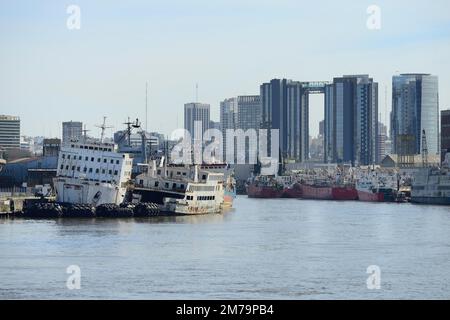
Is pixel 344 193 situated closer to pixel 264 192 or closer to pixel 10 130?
pixel 264 192

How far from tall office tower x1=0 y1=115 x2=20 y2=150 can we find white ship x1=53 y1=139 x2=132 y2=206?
8495 cm

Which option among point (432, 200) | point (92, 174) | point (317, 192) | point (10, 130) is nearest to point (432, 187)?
point (432, 200)

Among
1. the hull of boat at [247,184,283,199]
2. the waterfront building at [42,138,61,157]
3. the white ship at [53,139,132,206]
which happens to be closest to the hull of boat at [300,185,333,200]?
the hull of boat at [247,184,283,199]

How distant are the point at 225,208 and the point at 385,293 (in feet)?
174

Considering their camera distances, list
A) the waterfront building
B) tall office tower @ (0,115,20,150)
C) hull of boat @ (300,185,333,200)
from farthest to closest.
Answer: tall office tower @ (0,115,20,150) → hull of boat @ (300,185,333,200) → the waterfront building

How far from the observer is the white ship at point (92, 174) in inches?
2884

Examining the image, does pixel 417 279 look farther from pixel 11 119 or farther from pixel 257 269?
pixel 11 119

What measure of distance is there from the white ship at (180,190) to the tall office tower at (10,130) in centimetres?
8073

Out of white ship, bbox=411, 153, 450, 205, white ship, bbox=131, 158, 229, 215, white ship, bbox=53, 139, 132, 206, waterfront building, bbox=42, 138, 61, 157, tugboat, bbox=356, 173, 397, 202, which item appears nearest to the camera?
white ship, bbox=53, 139, 132, 206

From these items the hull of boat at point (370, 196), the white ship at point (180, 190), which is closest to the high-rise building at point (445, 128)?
the hull of boat at point (370, 196)

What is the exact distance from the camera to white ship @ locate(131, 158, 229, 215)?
7481cm

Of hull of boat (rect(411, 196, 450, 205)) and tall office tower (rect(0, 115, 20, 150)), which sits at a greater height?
tall office tower (rect(0, 115, 20, 150))

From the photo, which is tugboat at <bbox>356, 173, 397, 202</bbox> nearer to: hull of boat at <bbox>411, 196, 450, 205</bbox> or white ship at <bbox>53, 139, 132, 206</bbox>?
hull of boat at <bbox>411, 196, 450, 205</bbox>
